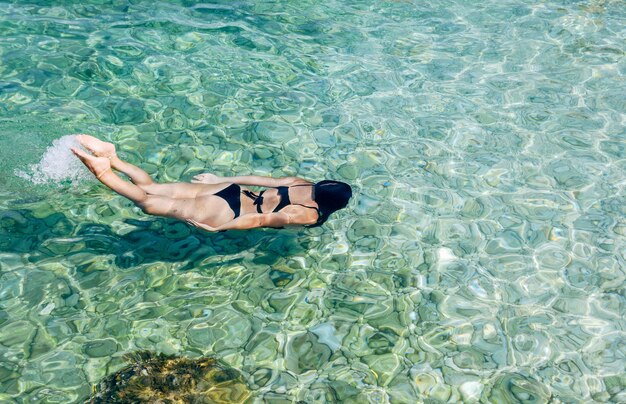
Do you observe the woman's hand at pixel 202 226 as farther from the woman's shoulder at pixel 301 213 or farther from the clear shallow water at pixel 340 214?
the woman's shoulder at pixel 301 213

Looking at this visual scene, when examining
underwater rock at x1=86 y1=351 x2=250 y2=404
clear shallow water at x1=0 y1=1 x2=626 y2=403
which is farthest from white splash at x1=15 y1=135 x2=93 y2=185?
underwater rock at x1=86 y1=351 x2=250 y2=404

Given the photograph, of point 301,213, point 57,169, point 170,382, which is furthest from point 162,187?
point 170,382

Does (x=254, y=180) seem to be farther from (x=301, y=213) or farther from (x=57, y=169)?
(x=57, y=169)

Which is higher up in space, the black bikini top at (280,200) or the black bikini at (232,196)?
the black bikini at (232,196)

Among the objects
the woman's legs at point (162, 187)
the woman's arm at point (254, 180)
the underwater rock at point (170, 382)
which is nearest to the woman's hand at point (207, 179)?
the woman's arm at point (254, 180)

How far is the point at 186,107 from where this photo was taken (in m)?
7.83

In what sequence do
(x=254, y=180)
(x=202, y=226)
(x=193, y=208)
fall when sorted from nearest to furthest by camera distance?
1. (x=202, y=226)
2. (x=193, y=208)
3. (x=254, y=180)

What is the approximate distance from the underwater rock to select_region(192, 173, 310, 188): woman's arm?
1.92 m

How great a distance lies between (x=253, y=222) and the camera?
5867 millimetres

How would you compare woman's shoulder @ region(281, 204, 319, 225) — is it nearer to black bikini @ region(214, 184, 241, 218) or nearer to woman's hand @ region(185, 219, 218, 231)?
black bikini @ region(214, 184, 241, 218)

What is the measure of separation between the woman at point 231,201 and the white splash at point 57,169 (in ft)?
2.99

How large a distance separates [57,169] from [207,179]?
5.40 feet

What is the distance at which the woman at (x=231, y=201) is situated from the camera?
5.84 m

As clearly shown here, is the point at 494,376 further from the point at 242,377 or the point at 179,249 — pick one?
the point at 179,249
